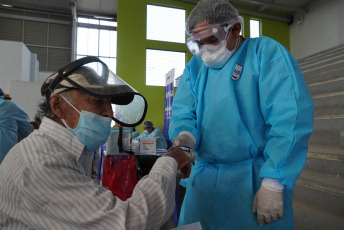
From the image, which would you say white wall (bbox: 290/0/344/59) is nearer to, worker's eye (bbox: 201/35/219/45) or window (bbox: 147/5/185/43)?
window (bbox: 147/5/185/43)

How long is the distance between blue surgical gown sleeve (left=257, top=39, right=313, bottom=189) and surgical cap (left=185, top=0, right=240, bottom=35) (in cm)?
32

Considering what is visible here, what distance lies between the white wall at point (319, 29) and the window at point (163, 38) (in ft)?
16.9

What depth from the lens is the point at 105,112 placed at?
1.05 m

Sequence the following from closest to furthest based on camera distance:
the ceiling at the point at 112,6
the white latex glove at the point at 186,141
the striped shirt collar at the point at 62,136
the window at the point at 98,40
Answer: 1. the striped shirt collar at the point at 62,136
2. the white latex glove at the point at 186,141
3. the ceiling at the point at 112,6
4. the window at the point at 98,40

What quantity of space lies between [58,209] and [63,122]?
39 cm

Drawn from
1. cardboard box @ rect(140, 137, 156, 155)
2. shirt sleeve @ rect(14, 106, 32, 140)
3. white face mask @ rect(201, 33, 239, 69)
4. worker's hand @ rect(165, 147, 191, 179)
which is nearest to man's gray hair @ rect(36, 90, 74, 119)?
worker's hand @ rect(165, 147, 191, 179)

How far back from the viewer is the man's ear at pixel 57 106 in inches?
38.3

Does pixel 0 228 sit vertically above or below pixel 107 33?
below

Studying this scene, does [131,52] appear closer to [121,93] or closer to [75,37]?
[75,37]

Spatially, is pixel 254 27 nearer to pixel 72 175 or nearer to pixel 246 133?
→ pixel 246 133

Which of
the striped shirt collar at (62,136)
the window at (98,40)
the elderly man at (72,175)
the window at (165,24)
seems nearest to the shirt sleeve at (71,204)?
the elderly man at (72,175)

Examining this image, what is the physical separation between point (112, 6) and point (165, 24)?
4.01 meters

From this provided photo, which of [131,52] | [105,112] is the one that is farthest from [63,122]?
[131,52]

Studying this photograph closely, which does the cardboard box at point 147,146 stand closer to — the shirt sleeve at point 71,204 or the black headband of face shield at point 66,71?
the black headband of face shield at point 66,71
